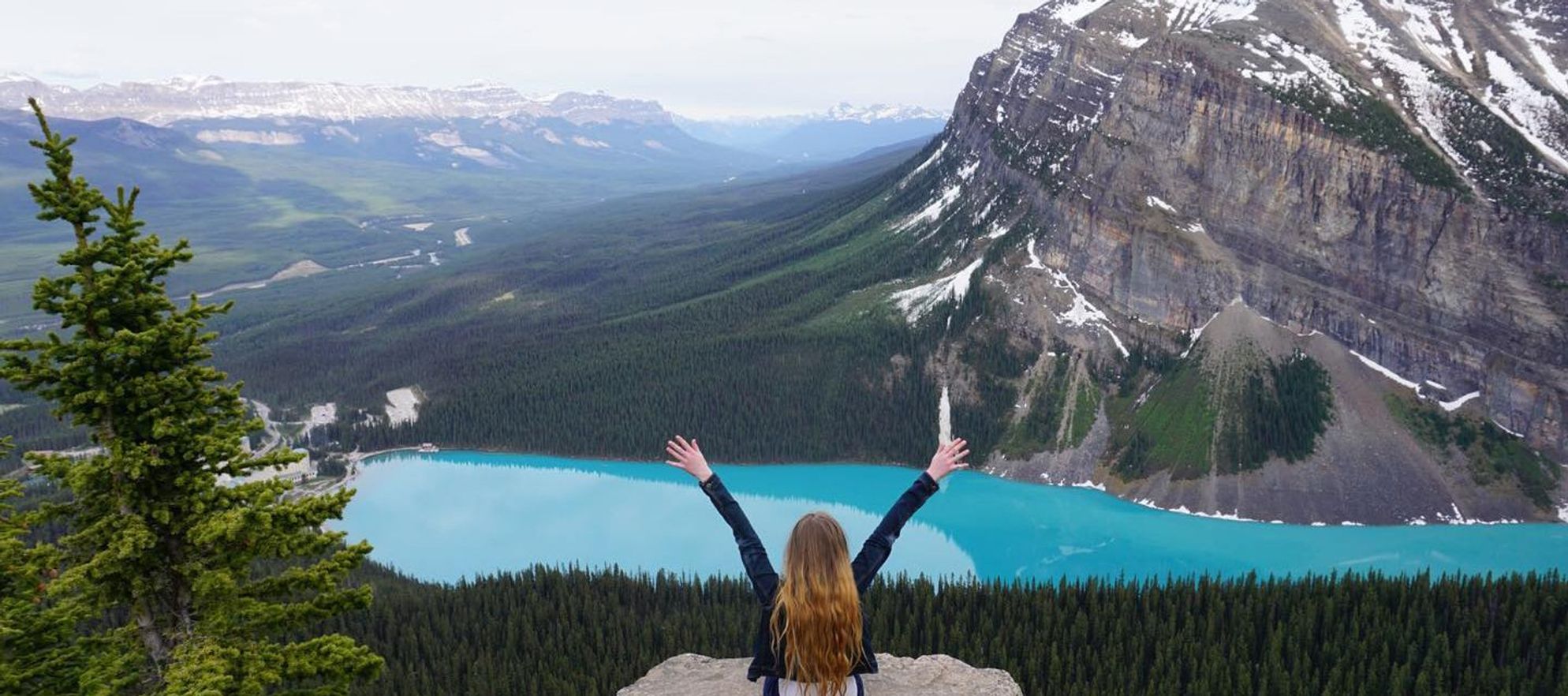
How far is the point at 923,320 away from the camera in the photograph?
14912 centimetres

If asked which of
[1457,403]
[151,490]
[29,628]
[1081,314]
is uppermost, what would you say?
[151,490]

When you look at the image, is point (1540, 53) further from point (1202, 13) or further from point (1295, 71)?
point (1202, 13)

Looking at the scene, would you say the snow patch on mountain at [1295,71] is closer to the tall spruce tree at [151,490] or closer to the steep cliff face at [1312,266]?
the steep cliff face at [1312,266]

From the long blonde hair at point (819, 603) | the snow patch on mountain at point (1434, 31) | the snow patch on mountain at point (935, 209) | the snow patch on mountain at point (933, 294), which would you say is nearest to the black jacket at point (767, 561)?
the long blonde hair at point (819, 603)

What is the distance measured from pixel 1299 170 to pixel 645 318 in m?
105

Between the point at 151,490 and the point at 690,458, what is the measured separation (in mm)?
10211

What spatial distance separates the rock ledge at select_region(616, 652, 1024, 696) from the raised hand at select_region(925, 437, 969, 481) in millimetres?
5678

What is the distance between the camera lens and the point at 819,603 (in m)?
10.3

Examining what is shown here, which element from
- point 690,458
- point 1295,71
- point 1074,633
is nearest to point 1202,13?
point 1295,71

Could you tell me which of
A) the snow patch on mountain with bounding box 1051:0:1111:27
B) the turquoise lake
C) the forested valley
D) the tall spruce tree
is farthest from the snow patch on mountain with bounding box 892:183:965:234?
the tall spruce tree

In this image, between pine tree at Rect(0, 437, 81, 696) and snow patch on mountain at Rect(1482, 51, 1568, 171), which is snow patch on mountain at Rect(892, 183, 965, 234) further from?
pine tree at Rect(0, 437, 81, 696)

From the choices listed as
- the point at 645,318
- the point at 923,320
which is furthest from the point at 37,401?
the point at 923,320

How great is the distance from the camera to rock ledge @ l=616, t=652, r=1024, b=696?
57.7 ft

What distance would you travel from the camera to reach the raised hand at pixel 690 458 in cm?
1178
